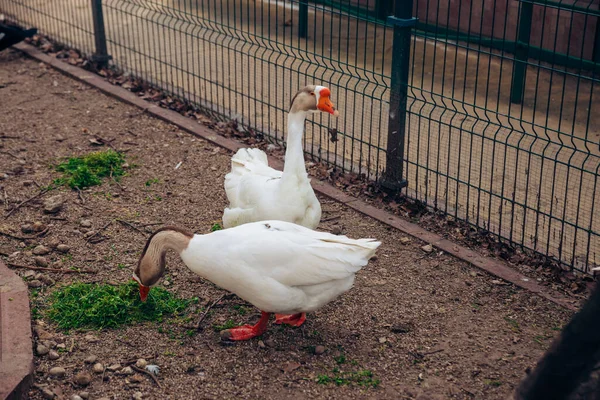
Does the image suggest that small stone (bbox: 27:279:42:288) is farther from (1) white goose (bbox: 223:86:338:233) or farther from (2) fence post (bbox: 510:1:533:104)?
(2) fence post (bbox: 510:1:533:104)

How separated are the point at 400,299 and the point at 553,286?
1026mm

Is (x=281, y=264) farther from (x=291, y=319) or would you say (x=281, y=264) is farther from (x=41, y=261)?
(x=41, y=261)

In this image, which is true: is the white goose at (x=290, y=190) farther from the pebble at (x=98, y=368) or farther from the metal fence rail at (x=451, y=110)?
the pebble at (x=98, y=368)

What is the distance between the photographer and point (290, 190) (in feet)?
16.8

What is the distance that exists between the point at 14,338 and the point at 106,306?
591 mm

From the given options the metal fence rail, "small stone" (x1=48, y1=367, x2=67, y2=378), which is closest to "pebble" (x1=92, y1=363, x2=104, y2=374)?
"small stone" (x1=48, y1=367, x2=67, y2=378)

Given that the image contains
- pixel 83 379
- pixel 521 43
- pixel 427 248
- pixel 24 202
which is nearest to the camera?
pixel 83 379

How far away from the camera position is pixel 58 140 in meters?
7.61

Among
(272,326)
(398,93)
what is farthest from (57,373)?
(398,93)

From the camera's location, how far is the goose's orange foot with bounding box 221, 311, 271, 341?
185 inches

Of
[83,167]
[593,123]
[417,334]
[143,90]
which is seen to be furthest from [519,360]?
[143,90]

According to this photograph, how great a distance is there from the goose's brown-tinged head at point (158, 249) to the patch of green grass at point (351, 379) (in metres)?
1.10

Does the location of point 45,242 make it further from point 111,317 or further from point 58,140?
point 58,140

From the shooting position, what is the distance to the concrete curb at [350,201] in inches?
208
